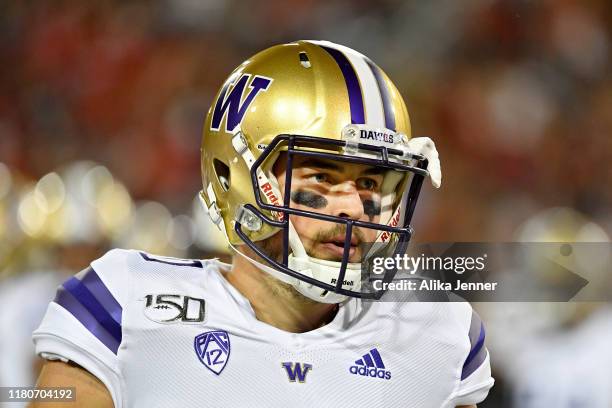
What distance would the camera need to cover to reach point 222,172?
56.4 inches

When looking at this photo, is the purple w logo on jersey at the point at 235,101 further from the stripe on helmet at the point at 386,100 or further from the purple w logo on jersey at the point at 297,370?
the purple w logo on jersey at the point at 297,370

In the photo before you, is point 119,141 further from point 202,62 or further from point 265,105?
point 265,105

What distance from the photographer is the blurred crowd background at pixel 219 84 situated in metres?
3.53

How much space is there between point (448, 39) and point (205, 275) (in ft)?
8.35

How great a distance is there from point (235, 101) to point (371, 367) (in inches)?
18.9

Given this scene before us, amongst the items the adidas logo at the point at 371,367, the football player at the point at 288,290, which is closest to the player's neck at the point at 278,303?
the football player at the point at 288,290

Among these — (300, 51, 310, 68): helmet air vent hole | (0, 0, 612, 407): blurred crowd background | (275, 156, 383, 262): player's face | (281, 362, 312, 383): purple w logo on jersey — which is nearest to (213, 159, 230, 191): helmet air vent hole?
(275, 156, 383, 262): player's face

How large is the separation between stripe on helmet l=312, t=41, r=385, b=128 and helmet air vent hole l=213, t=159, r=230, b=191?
25cm

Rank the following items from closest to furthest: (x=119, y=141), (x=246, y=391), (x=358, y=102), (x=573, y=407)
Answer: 1. (x=246, y=391)
2. (x=358, y=102)
3. (x=573, y=407)
4. (x=119, y=141)

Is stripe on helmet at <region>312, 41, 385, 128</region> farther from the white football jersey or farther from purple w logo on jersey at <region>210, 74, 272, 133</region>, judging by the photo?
the white football jersey

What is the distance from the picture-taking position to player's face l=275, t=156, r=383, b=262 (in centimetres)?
131

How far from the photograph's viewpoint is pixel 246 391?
1.24 m

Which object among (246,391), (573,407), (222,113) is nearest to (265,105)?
(222,113)

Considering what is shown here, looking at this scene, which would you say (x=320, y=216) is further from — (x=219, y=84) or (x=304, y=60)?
(x=219, y=84)
